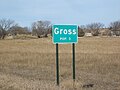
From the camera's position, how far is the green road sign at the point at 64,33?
33.5 ft

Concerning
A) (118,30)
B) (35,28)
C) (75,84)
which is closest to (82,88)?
→ (75,84)

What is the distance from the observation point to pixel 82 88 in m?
10.3

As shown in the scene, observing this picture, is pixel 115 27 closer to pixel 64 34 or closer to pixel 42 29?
pixel 42 29

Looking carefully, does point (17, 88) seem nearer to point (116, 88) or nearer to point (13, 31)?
point (116, 88)

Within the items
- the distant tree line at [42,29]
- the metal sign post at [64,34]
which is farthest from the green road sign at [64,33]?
the distant tree line at [42,29]

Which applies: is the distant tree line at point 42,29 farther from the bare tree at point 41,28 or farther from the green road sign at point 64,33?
the green road sign at point 64,33

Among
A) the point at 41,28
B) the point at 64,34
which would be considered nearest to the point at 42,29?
the point at 41,28

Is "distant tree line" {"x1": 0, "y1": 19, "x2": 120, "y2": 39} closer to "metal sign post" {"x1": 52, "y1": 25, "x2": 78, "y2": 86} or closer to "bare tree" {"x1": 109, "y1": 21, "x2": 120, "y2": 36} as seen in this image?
"bare tree" {"x1": 109, "y1": 21, "x2": 120, "y2": 36}


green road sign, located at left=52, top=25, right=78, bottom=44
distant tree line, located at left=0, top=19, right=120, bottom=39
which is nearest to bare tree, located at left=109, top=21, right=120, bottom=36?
distant tree line, located at left=0, top=19, right=120, bottom=39

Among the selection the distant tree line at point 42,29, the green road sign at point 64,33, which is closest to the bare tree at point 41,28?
the distant tree line at point 42,29

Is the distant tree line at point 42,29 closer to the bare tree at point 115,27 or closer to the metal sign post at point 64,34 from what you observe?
the bare tree at point 115,27

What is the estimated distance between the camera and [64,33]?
33.9ft

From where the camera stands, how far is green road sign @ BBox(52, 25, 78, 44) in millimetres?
10211

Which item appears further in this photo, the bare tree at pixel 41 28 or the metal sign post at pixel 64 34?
the bare tree at pixel 41 28
